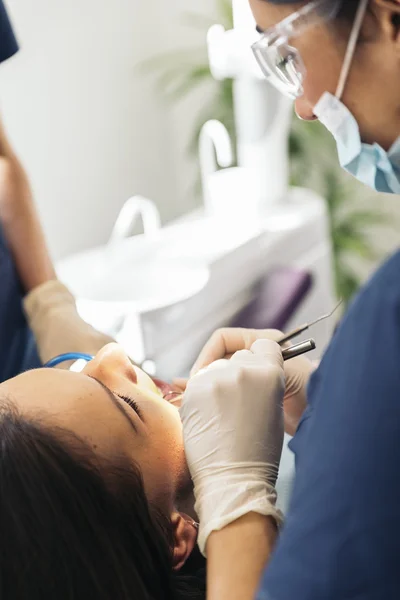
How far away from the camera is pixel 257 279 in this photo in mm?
2244

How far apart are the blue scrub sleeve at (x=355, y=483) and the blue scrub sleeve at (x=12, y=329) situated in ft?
2.77

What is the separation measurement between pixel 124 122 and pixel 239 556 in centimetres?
227

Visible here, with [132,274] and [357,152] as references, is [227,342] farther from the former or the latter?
[132,274]

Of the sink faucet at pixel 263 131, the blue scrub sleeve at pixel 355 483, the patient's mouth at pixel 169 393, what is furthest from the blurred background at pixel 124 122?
the blue scrub sleeve at pixel 355 483

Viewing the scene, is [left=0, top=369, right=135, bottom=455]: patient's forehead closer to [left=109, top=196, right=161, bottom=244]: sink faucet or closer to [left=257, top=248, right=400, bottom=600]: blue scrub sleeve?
[left=257, top=248, right=400, bottom=600]: blue scrub sleeve

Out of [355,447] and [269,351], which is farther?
[269,351]

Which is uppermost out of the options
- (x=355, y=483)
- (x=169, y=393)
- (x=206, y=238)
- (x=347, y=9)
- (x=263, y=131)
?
(x=347, y=9)

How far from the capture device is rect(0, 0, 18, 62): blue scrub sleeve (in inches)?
59.1

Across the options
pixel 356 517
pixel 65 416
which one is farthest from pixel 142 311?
pixel 356 517

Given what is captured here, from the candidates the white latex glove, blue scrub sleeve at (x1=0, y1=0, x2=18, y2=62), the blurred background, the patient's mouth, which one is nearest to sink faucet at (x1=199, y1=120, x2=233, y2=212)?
the blurred background

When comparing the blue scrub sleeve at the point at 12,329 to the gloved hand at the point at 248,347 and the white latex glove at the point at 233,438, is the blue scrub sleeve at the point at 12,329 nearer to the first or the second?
the gloved hand at the point at 248,347

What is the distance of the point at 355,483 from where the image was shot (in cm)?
60

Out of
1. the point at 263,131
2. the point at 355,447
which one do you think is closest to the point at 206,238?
the point at 263,131

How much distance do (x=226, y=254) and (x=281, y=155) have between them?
0.49 m
